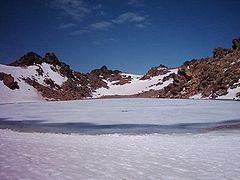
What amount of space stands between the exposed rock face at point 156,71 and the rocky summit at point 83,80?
16.0 m

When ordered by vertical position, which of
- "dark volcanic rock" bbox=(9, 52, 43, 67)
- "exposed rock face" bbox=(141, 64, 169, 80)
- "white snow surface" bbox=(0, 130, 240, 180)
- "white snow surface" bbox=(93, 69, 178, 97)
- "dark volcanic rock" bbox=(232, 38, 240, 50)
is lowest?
"white snow surface" bbox=(0, 130, 240, 180)

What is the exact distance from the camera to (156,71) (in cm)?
11044

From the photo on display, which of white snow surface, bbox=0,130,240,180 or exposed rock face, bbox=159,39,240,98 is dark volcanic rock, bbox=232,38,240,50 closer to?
exposed rock face, bbox=159,39,240,98

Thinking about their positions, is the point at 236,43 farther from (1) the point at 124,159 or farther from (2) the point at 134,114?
(1) the point at 124,159

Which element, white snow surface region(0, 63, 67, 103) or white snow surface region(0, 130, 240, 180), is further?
white snow surface region(0, 63, 67, 103)

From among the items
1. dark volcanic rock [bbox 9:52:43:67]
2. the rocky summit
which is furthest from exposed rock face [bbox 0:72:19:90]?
dark volcanic rock [bbox 9:52:43:67]

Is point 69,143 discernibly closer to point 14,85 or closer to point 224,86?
point 224,86

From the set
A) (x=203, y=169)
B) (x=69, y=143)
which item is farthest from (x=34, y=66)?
(x=203, y=169)

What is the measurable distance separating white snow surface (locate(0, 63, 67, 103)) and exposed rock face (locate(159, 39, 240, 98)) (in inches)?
1037

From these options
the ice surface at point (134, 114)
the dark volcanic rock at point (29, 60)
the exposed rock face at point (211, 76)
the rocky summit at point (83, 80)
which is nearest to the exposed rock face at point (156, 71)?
the rocky summit at point (83, 80)

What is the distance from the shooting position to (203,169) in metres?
7.27

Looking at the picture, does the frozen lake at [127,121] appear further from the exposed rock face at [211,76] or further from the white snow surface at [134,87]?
the white snow surface at [134,87]

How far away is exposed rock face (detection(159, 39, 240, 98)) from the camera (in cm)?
4970

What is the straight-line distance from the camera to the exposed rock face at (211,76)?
49703mm
